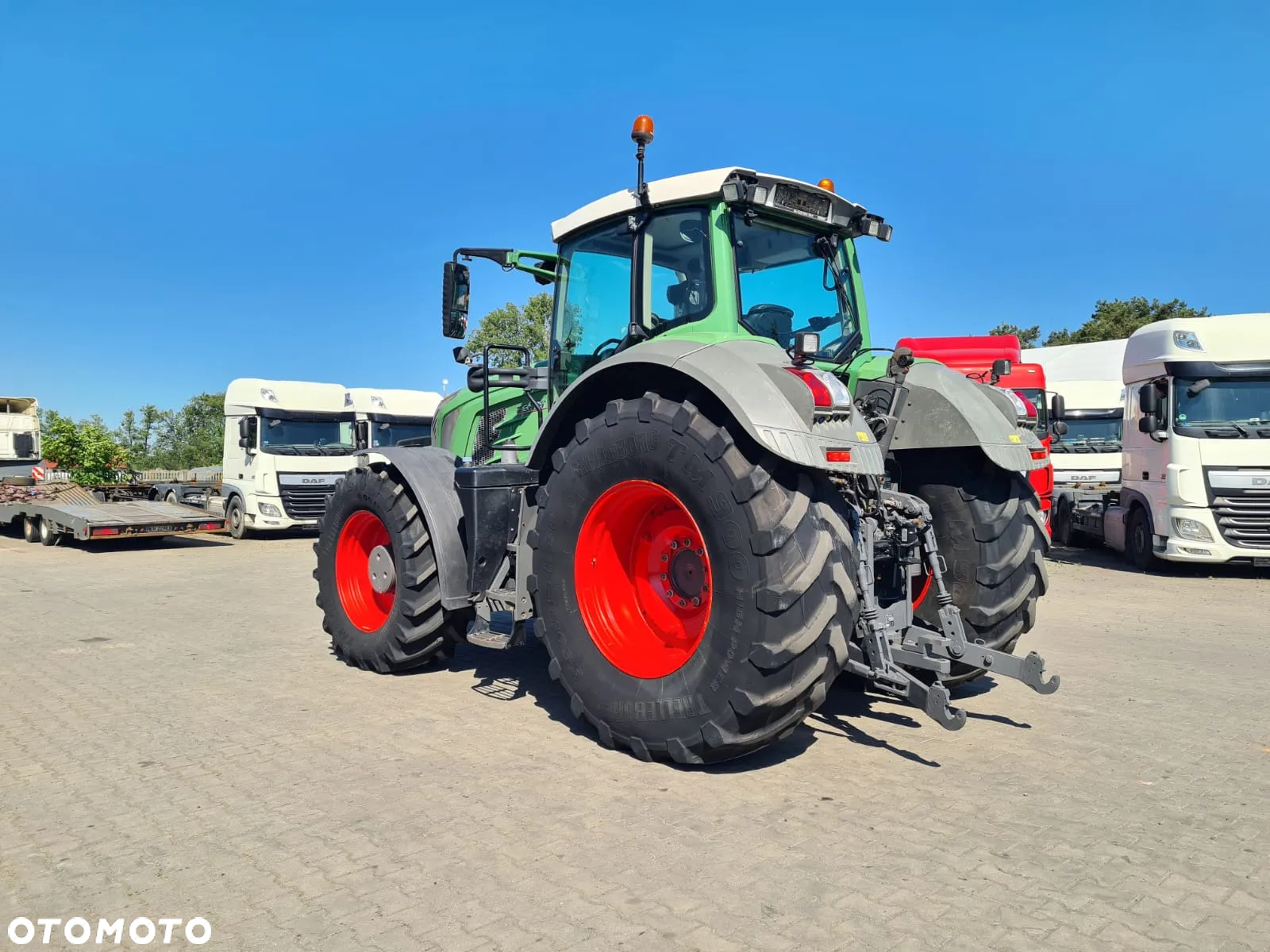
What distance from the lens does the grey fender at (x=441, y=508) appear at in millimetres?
5453

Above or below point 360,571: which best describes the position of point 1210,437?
above

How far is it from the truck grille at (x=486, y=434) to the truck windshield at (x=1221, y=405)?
30.5ft

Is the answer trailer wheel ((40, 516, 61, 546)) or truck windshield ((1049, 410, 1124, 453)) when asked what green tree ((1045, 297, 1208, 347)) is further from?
trailer wheel ((40, 516, 61, 546))

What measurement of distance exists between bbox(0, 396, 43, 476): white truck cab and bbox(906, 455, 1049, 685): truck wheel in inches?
821

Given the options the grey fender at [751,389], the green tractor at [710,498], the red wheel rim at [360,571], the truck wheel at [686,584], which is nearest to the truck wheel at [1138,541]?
the green tractor at [710,498]

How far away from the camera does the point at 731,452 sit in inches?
156

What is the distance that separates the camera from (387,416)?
1827 cm

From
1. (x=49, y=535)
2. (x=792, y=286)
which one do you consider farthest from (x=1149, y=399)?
(x=49, y=535)

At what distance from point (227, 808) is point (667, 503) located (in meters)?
2.31

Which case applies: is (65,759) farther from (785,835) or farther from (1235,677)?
(1235,677)

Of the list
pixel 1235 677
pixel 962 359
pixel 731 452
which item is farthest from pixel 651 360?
pixel 962 359

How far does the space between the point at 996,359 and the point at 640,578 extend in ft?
43.2

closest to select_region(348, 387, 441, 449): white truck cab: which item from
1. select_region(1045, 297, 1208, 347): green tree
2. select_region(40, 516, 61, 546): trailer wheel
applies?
select_region(40, 516, 61, 546): trailer wheel

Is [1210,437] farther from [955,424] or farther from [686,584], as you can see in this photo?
[686,584]
